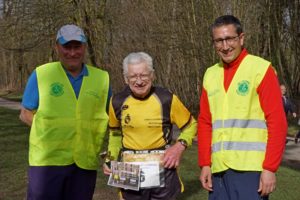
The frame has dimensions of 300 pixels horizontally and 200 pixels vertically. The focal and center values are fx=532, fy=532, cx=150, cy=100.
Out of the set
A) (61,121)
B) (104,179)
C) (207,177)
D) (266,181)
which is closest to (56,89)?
(61,121)

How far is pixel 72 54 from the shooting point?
397 cm

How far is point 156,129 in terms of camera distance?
3.83 metres

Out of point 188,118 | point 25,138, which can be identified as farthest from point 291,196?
point 25,138

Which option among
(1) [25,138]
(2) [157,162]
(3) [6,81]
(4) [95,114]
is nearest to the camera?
(2) [157,162]

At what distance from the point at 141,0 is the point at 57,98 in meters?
16.2

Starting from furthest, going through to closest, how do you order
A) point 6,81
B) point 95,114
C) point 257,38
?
1. point 6,81
2. point 257,38
3. point 95,114

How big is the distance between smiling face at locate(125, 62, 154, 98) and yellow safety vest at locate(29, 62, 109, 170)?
1.53ft

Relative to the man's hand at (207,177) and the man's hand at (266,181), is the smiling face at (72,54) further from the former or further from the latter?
the man's hand at (266,181)

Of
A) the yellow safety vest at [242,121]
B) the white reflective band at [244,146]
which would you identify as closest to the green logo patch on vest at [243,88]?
the yellow safety vest at [242,121]

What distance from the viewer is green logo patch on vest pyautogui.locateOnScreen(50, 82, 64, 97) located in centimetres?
398

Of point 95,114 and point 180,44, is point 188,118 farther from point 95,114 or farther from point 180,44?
point 180,44

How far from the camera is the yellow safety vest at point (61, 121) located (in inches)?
156

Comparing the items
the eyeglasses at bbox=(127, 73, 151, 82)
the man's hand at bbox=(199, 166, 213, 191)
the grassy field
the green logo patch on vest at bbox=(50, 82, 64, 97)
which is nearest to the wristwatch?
the man's hand at bbox=(199, 166, 213, 191)

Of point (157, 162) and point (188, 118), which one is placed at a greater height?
point (188, 118)
